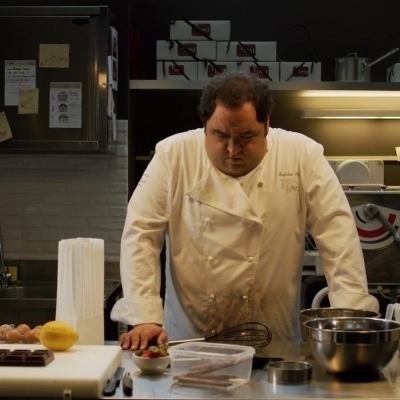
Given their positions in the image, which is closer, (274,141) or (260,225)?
(260,225)

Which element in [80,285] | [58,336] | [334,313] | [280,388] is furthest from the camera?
[334,313]

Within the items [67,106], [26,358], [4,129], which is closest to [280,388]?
[26,358]

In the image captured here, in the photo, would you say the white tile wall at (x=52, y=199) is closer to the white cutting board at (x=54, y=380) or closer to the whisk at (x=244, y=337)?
the whisk at (x=244, y=337)

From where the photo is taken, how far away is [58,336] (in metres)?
1.91

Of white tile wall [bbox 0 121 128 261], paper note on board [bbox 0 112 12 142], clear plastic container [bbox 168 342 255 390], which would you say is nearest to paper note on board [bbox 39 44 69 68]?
paper note on board [bbox 0 112 12 142]

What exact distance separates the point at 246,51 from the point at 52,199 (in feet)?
4.42

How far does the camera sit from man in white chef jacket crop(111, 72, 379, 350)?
252 cm

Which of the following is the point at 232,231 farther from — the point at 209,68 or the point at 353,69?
the point at 353,69

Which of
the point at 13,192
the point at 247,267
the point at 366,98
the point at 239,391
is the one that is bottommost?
the point at 239,391

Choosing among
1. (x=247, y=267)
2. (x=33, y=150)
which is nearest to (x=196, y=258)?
(x=247, y=267)

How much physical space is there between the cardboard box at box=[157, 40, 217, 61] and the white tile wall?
2.07 feet

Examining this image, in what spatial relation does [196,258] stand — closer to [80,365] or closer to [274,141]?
[274,141]

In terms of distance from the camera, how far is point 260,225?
102 inches

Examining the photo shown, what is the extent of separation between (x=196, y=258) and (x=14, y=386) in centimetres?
106
